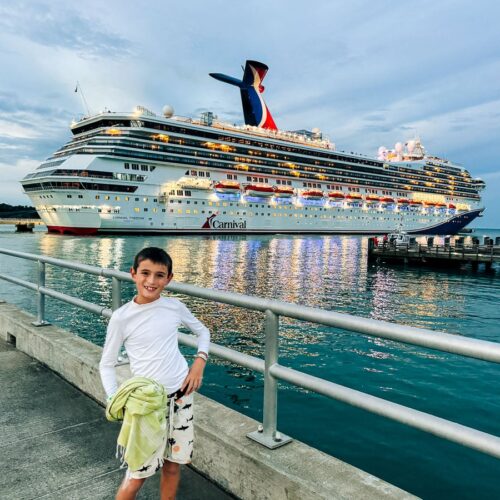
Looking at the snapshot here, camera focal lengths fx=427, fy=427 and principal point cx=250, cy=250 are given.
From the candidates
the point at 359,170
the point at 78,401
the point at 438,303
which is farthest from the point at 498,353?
the point at 359,170

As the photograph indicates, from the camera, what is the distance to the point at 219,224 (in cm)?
6975

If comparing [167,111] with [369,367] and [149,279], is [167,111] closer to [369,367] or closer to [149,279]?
[369,367]

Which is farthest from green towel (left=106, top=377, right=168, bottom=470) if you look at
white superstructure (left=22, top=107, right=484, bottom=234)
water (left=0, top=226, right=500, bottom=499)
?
white superstructure (left=22, top=107, right=484, bottom=234)

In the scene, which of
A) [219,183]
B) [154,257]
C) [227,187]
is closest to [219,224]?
[227,187]

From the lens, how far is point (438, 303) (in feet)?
62.1

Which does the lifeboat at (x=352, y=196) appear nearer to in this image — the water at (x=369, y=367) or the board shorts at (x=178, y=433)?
the water at (x=369, y=367)

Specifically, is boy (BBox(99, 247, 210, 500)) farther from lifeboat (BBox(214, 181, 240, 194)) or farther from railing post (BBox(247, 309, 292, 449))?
lifeboat (BBox(214, 181, 240, 194))

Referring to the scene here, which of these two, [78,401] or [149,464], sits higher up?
[149,464]

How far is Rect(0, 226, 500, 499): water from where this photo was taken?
5.83m

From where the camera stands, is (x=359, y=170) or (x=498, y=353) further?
(x=359, y=170)

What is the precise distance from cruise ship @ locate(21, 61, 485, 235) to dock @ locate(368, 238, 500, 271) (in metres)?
35.0

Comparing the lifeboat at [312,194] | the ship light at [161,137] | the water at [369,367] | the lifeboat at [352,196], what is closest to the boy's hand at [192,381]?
the water at [369,367]

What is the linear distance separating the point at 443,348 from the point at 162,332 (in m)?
1.42

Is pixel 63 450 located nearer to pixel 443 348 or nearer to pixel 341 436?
pixel 443 348
